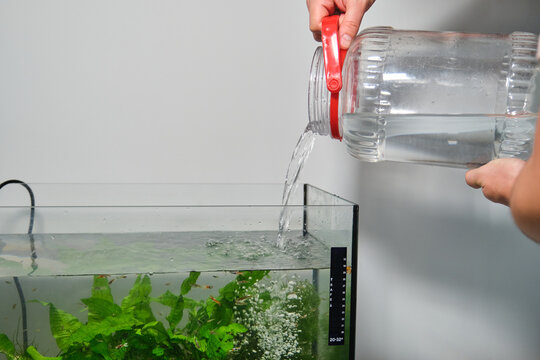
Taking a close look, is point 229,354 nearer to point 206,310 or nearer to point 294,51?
point 206,310

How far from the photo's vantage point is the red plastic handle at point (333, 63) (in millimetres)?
849

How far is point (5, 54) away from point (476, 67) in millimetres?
1211

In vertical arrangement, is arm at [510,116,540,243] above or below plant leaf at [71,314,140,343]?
above

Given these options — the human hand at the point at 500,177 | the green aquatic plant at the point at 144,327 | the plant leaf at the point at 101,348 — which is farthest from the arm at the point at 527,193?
the plant leaf at the point at 101,348

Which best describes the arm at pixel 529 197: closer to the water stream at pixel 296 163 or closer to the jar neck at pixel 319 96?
the jar neck at pixel 319 96

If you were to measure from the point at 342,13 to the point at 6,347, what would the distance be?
0.89 m

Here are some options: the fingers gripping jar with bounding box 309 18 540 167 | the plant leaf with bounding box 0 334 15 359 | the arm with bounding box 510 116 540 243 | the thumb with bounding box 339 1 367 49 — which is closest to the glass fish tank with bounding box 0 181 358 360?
the plant leaf with bounding box 0 334 15 359

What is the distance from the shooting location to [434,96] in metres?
0.84

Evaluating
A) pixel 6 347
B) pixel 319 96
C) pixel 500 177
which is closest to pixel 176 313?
pixel 6 347

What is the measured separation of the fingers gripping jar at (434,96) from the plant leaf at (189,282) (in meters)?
0.36

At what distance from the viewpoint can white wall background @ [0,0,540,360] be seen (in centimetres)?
121

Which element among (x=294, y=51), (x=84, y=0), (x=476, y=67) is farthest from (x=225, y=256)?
(x=84, y=0)

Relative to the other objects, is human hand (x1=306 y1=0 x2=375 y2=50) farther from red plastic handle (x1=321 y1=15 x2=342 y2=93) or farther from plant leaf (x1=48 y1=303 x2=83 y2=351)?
plant leaf (x1=48 y1=303 x2=83 y2=351)

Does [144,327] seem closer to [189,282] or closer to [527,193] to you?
[189,282]
